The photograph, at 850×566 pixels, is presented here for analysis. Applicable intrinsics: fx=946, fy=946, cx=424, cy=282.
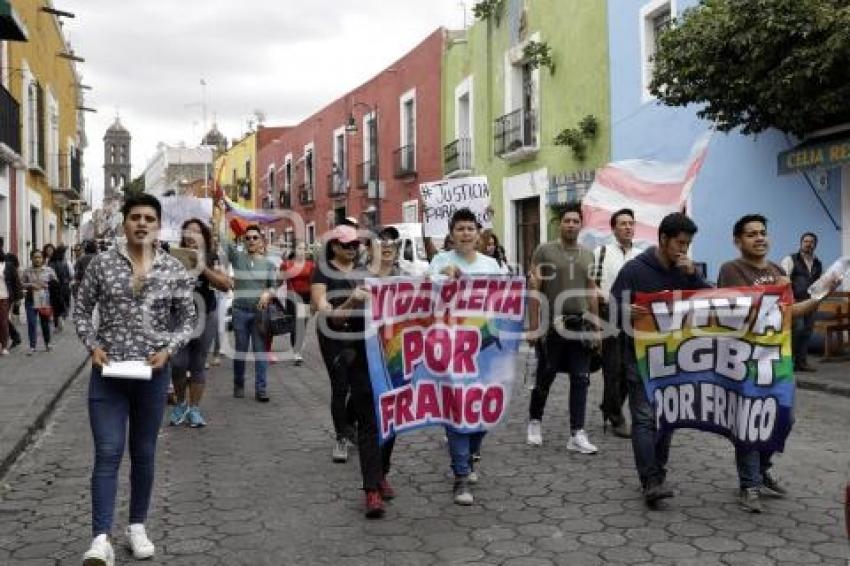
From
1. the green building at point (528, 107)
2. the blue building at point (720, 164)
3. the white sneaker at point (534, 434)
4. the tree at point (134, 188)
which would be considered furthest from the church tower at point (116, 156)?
the white sneaker at point (534, 434)

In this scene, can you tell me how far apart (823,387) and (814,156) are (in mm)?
3116

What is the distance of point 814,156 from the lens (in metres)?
10.9

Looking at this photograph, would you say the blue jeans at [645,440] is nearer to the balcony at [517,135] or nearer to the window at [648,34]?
the window at [648,34]

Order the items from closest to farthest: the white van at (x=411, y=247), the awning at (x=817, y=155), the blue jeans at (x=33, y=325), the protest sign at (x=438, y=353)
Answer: the protest sign at (x=438, y=353) → the awning at (x=817, y=155) → the blue jeans at (x=33, y=325) → the white van at (x=411, y=247)

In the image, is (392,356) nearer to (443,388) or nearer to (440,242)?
(443,388)

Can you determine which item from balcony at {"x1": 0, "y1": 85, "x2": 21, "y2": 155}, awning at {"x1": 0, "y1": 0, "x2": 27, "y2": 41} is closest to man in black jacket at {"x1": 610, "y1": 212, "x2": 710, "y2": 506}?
awning at {"x1": 0, "y1": 0, "x2": 27, "y2": 41}

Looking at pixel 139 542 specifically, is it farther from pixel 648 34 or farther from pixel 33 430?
pixel 648 34

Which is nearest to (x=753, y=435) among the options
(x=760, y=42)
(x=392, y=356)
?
(x=392, y=356)

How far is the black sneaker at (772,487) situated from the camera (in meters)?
5.05

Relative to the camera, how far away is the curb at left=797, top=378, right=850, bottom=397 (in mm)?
8852

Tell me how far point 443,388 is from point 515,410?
2952mm

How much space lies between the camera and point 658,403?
16.4 feet

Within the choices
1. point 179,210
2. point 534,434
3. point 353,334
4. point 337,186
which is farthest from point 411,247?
point 337,186

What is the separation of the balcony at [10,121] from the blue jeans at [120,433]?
13.6 metres
